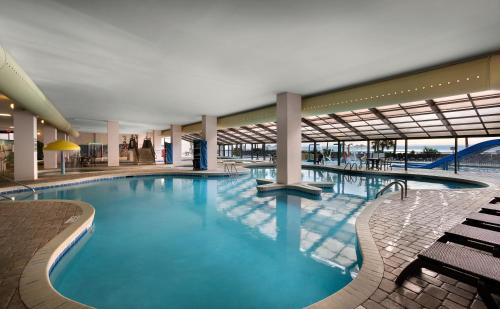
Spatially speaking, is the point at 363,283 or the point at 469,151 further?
the point at 469,151

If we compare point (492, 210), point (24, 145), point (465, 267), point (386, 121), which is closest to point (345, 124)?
point (386, 121)

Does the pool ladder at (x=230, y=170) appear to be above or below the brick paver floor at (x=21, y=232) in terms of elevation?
above

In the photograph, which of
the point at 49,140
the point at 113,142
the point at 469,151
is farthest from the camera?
the point at 113,142

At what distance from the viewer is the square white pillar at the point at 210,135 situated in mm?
14354

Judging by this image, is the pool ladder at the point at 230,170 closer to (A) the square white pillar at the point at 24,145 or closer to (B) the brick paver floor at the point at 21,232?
(B) the brick paver floor at the point at 21,232

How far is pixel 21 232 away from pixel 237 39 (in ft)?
16.3

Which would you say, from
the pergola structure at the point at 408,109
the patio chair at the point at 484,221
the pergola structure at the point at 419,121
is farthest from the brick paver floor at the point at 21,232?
the pergola structure at the point at 419,121

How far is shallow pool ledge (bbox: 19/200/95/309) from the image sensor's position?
2.14 meters

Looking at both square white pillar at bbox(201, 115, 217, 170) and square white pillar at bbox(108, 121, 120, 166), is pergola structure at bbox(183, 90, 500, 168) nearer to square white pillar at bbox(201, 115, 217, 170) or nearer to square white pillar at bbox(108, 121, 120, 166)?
square white pillar at bbox(201, 115, 217, 170)

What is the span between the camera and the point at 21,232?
3.96 meters

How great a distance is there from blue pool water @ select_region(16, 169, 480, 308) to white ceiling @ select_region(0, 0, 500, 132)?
12.1ft

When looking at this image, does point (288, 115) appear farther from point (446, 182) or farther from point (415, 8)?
point (446, 182)

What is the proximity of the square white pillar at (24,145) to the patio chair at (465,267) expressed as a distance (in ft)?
44.6

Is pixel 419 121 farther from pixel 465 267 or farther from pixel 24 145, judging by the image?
pixel 24 145
